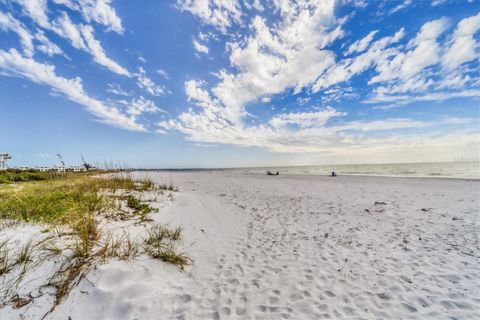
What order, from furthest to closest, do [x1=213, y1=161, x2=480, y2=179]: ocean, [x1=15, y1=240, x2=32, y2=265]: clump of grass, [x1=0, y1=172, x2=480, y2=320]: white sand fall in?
[x1=213, y1=161, x2=480, y2=179]: ocean
[x1=15, y1=240, x2=32, y2=265]: clump of grass
[x1=0, y1=172, x2=480, y2=320]: white sand

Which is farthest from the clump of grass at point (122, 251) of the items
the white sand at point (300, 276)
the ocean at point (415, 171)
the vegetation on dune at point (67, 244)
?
the ocean at point (415, 171)

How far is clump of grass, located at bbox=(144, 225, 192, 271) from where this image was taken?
3.92 m

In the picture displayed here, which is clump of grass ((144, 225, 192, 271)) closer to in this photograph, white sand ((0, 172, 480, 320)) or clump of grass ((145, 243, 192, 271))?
clump of grass ((145, 243, 192, 271))

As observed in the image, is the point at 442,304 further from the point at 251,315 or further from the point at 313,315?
the point at 251,315

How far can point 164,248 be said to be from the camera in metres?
4.31

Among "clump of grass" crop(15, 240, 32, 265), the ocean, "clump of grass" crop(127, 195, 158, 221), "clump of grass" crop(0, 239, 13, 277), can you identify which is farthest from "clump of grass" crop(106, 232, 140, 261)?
the ocean

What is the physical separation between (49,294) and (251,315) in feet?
8.99

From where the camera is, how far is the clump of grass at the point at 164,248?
12.9 ft

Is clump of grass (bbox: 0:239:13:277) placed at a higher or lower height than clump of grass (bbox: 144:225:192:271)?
higher

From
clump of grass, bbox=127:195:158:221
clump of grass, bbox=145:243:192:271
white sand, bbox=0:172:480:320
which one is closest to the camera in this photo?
white sand, bbox=0:172:480:320

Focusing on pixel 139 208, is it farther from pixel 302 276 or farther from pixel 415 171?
pixel 415 171

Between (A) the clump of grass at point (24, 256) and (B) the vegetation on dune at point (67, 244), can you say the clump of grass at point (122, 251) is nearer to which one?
(B) the vegetation on dune at point (67, 244)

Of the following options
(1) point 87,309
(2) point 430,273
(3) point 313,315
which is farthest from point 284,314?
(2) point 430,273

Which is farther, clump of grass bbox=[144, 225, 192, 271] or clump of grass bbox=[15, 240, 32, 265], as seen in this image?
clump of grass bbox=[144, 225, 192, 271]
